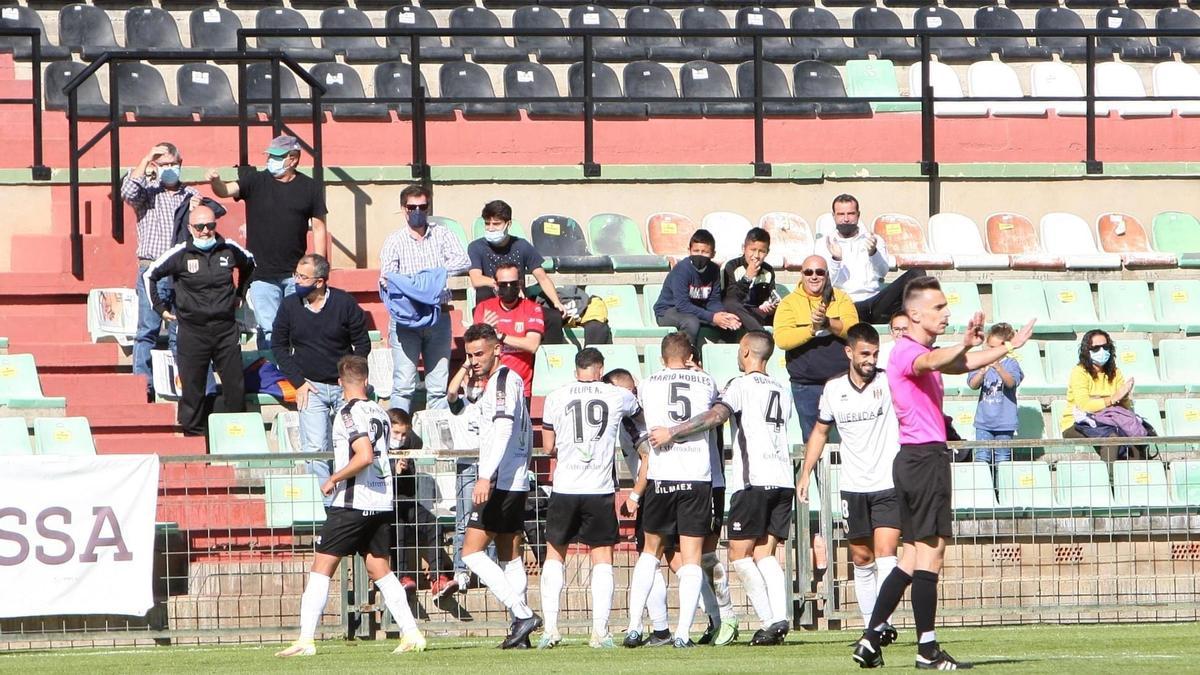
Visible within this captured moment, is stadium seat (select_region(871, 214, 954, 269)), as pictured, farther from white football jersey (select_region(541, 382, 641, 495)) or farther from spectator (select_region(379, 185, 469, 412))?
white football jersey (select_region(541, 382, 641, 495))

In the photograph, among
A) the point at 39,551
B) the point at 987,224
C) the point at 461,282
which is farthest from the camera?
the point at 987,224

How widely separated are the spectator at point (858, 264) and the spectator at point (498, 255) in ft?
6.81

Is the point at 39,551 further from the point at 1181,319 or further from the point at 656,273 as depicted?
the point at 1181,319

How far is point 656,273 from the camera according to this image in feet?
48.0

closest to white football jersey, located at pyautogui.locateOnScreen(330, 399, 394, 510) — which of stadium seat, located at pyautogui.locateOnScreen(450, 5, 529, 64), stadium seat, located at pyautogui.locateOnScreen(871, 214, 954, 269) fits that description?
stadium seat, located at pyautogui.locateOnScreen(871, 214, 954, 269)

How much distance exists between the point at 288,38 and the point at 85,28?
81.9 inches

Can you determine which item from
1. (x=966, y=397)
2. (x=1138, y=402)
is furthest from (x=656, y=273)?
(x=1138, y=402)

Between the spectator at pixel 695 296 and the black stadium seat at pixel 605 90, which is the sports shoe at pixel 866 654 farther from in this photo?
the black stadium seat at pixel 605 90

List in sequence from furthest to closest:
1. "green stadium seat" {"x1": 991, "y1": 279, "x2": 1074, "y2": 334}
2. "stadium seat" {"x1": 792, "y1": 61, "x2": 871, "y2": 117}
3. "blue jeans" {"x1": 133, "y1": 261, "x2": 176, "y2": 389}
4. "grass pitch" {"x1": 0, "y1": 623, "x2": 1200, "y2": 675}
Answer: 1. "stadium seat" {"x1": 792, "y1": 61, "x2": 871, "y2": 117}
2. "green stadium seat" {"x1": 991, "y1": 279, "x2": 1074, "y2": 334}
3. "blue jeans" {"x1": 133, "y1": 261, "x2": 176, "y2": 389}
4. "grass pitch" {"x1": 0, "y1": 623, "x2": 1200, "y2": 675}

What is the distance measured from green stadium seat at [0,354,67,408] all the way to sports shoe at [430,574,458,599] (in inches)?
130

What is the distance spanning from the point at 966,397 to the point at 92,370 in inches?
260

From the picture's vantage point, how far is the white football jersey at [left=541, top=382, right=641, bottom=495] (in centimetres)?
1012

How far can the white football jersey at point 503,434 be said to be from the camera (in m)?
10.1

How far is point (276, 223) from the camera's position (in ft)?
43.4
